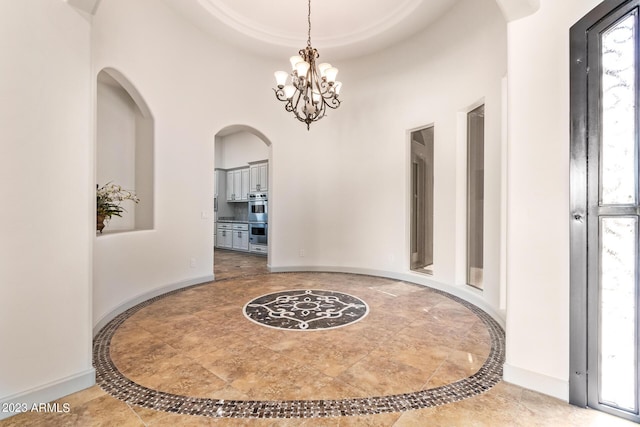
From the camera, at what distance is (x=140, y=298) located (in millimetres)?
3654

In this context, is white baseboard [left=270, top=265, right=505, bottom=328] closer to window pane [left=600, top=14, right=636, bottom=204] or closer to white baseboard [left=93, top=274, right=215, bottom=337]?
white baseboard [left=93, top=274, right=215, bottom=337]

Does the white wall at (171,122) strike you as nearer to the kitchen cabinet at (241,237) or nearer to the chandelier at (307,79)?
the chandelier at (307,79)

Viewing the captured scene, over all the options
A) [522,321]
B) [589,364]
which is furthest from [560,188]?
[589,364]

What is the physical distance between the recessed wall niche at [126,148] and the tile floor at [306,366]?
134 cm

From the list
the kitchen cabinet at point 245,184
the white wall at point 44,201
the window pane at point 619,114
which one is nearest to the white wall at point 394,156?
the window pane at point 619,114

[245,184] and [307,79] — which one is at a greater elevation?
[307,79]

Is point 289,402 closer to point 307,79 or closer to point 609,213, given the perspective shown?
point 609,213

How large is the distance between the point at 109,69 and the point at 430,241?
15.5ft

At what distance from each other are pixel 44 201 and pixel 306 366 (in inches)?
77.4

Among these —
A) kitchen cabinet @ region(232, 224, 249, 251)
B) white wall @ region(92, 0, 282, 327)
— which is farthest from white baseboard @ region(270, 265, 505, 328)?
kitchen cabinet @ region(232, 224, 249, 251)

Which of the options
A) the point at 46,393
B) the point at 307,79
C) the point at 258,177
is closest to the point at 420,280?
the point at 307,79

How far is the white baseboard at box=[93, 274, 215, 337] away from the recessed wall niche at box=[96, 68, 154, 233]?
87 centimetres

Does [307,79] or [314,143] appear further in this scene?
[314,143]

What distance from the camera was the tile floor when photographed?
1.64 meters
